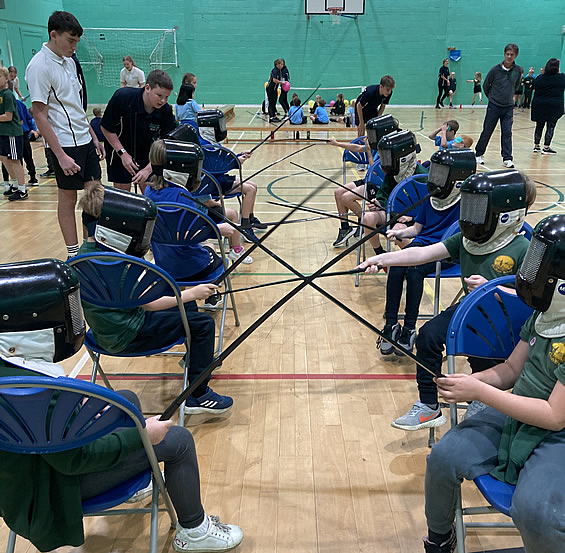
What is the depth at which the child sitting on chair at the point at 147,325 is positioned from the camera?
6.75 feet

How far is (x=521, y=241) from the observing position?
215cm

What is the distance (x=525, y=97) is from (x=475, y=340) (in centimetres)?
1822

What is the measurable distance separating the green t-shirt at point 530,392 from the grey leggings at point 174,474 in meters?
0.91

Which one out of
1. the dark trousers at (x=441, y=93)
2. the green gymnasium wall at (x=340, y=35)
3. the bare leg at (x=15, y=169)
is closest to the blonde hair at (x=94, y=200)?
the bare leg at (x=15, y=169)

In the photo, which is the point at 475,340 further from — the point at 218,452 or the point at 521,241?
the point at 218,452

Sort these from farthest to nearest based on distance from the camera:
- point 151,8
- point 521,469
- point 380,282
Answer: point 151,8 → point 380,282 → point 521,469

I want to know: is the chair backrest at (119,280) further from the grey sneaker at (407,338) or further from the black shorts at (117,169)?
the black shorts at (117,169)

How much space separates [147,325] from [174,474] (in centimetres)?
78

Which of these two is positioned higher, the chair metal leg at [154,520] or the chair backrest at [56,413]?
the chair backrest at [56,413]

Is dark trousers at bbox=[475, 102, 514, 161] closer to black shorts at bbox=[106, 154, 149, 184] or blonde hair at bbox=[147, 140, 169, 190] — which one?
black shorts at bbox=[106, 154, 149, 184]

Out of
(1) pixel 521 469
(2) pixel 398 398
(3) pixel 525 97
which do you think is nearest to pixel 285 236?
(2) pixel 398 398

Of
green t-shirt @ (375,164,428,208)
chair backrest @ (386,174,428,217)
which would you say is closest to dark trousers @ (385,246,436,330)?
chair backrest @ (386,174,428,217)

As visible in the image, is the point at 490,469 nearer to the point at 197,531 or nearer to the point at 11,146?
the point at 197,531

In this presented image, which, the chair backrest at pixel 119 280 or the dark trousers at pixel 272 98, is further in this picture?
the dark trousers at pixel 272 98
